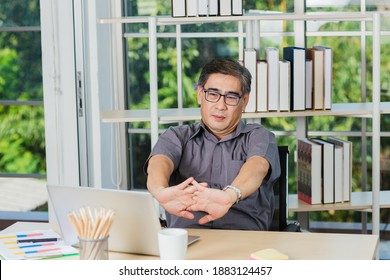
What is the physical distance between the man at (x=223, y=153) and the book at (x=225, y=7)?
2.62 ft

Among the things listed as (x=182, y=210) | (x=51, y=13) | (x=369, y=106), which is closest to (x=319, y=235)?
(x=182, y=210)

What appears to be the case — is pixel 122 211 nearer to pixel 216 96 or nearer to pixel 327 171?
pixel 216 96

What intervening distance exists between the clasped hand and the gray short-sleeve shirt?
33 centimetres

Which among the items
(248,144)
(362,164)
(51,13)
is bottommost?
(362,164)

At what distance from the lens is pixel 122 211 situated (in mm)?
2365

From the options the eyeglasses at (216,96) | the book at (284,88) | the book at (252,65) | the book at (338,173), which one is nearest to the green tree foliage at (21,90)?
the book at (252,65)

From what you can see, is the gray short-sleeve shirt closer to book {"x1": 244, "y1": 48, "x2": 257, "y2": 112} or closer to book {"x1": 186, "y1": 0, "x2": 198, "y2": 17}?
book {"x1": 244, "y1": 48, "x2": 257, "y2": 112}

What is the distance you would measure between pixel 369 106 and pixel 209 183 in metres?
1.42

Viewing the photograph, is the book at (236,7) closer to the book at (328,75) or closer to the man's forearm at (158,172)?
the book at (328,75)

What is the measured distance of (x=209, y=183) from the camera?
3.17m

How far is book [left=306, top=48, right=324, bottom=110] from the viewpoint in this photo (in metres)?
4.04

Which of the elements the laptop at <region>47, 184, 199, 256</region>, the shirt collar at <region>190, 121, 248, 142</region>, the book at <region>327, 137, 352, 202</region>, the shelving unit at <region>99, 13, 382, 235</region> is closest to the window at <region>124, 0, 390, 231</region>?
the shelving unit at <region>99, 13, 382, 235</region>
